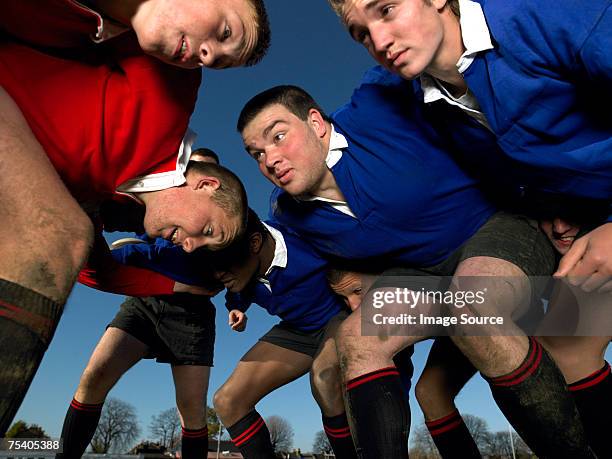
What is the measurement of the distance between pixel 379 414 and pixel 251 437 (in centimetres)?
154

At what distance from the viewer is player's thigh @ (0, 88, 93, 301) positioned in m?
1.09

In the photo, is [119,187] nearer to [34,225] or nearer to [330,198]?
[34,225]

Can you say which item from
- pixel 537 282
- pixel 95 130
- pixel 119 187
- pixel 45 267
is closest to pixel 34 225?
pixel 45 267

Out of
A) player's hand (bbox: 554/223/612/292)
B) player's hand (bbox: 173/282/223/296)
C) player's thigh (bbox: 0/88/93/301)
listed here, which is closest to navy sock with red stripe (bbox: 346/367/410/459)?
player's hand (bbox: 554/223/612/292)

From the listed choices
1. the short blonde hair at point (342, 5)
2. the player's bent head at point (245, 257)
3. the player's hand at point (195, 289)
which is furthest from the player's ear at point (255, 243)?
the short blonde hair at point (342, 5)

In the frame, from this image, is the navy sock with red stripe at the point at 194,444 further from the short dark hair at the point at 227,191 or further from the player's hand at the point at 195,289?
the short dark hair at the point at 227,191

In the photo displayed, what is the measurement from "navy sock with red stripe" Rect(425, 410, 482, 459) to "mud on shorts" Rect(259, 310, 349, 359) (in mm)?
962

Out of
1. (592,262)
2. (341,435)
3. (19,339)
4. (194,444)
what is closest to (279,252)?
(341,435)

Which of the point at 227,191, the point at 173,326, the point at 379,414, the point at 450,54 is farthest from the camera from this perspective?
the point at 173,326

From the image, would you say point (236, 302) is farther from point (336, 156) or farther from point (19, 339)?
point (19, 339)

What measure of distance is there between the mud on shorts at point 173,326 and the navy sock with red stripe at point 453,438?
197 centimetres

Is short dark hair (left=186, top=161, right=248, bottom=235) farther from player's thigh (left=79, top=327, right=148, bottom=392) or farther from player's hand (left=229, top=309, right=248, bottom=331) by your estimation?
player's thigh (left=79, top=327, right=148, bottom=392)

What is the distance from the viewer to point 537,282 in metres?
2.12

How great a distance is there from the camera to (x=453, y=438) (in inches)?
97.0
